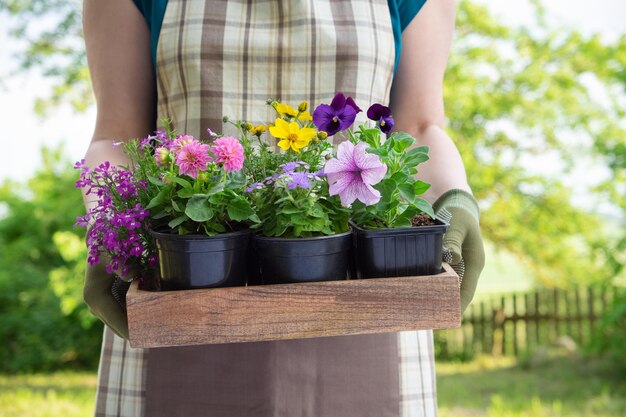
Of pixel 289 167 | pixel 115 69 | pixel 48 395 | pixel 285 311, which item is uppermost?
pixel 115 69

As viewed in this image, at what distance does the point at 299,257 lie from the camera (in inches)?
40.9

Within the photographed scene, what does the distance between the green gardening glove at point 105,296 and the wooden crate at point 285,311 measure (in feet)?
0.59

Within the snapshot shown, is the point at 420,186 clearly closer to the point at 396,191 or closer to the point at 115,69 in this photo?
the point at 396,191

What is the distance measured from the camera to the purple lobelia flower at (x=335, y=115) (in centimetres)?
118

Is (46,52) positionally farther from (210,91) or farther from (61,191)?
(210,91)

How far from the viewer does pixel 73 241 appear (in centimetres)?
611

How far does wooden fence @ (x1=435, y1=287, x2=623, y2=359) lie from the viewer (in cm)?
762

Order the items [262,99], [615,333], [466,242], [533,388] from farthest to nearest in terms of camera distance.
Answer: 1. [533,388]
2. [615,333]
3. [262,99]
4. [466,242]

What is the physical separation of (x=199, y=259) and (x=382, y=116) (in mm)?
417

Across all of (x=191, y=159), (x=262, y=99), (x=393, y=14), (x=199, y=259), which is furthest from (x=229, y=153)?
(x=393, y=14)

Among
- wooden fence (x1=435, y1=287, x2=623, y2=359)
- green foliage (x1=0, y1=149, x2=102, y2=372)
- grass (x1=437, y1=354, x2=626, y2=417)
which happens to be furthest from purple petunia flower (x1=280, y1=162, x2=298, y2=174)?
green foliage (x1=0, y1=149, x2=102, y2=372)

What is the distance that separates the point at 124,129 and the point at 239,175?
1.55 ft

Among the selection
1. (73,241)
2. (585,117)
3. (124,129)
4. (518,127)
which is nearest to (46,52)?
(73,241)

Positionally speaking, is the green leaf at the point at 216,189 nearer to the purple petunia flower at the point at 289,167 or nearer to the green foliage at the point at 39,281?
the purple petunia flower at the point at 289,167
